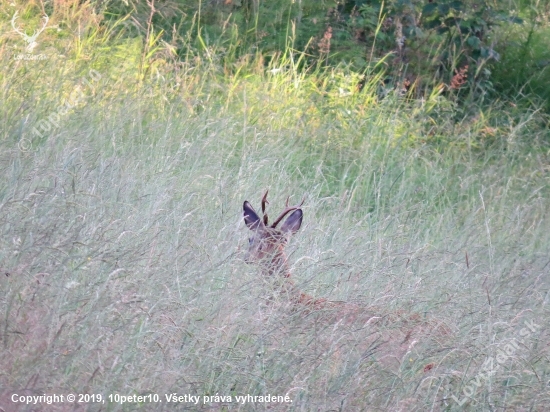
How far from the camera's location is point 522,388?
3.44 m

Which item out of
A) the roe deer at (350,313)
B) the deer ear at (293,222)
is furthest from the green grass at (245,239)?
the deer ear at (293,222)

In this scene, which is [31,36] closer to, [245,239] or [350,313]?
[245,239]

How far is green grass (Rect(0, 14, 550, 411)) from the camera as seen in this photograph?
9.96ft

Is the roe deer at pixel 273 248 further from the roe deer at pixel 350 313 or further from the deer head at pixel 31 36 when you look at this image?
the deer head at pixel 31 36

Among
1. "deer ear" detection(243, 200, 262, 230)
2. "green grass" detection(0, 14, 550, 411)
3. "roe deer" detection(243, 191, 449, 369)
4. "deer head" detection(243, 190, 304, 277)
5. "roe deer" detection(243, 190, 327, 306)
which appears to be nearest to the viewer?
"green grass" detection(0, 14, 550, 411)

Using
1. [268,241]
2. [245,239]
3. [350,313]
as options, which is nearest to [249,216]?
[245,239]

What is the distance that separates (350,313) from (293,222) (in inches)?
30.3

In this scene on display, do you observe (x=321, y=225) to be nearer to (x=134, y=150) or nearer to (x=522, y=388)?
(x=134, y=150)

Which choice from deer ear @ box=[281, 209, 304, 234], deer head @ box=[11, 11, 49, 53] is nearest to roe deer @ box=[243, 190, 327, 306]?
deer ear @ box=[281, 209, 304, 234]

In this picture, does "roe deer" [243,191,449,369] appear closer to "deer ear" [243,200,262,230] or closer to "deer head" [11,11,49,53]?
"deer ear" [243,200,262,230]

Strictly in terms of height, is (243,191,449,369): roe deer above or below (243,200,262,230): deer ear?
above

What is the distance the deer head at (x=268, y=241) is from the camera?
3.93m

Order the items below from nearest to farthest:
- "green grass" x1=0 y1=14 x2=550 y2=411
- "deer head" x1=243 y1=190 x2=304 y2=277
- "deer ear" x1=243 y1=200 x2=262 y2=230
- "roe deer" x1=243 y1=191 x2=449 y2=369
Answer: "green grass" x1=0 y1=14 x2=550 y2=411 < "roe deer" x1=243 y1=191 x2=449 y2=369 < "deer head" x1=243 y1=190 x2=304 y2=277 < "deer ear" x1=243 y1=200 x2=262 y2=230

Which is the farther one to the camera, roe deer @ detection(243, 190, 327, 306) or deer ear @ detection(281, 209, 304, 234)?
deer ear @ detection(281, 209, 304, 234)
